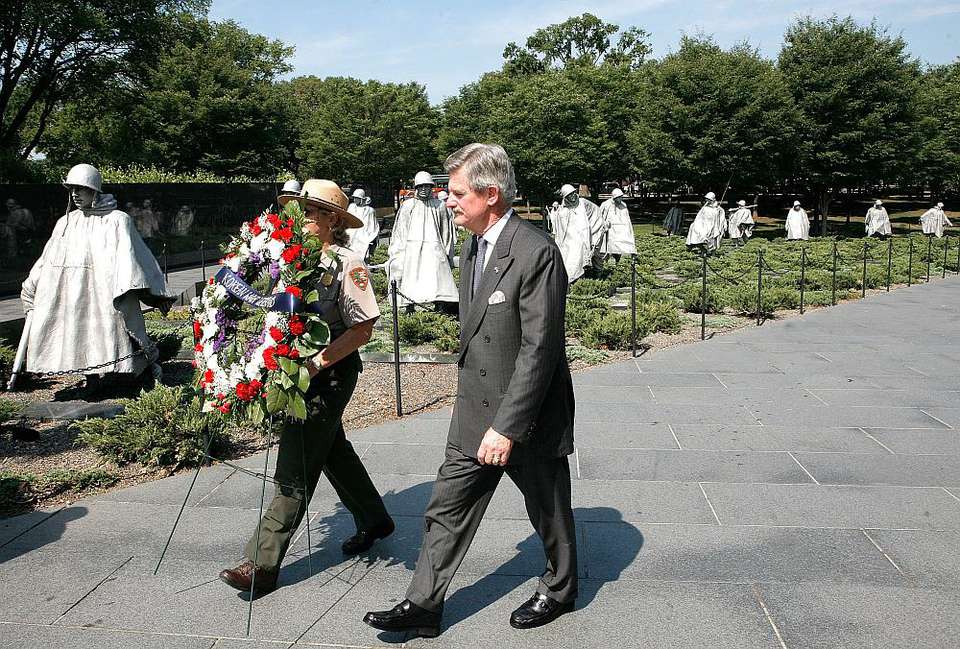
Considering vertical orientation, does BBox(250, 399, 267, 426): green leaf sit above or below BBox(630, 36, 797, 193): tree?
below

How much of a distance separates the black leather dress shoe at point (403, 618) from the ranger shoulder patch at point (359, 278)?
1.33 m

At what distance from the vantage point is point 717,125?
39.3 meters

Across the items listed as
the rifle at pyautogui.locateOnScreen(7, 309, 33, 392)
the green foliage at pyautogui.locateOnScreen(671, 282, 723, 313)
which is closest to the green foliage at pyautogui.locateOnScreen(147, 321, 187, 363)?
the rifle at pyautogui.locateOnScreen(7, 309, 33, 392)

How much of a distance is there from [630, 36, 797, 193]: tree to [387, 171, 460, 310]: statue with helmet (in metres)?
29.0

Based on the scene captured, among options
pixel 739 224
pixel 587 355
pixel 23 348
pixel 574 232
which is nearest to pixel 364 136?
pixel 739 224

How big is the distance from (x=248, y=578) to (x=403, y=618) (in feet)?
2.62

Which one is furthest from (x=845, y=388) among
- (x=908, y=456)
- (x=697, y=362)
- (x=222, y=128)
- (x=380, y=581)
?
(x=222, y=128)

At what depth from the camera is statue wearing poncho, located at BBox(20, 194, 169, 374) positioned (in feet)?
22.6

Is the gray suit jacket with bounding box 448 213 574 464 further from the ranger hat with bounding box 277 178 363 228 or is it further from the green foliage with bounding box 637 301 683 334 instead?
the green foliage with bounding box 637 301 683 334

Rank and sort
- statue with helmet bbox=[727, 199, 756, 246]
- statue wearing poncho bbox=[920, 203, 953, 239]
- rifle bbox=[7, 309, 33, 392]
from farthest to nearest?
1. statue wearing poncho bbox=[920, 203, 953, 239]
2. statue with helmet bbox=[727, 199, 756, 246]
3. rifle bbox=[7, 309, 33, 392]

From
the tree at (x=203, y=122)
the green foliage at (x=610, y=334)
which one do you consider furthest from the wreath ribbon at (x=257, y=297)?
the tree at (x=203, y=122)

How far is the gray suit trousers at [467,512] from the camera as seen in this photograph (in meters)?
3.36

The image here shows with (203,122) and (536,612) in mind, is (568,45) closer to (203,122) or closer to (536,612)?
(203,122)

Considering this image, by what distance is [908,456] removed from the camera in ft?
19.5
